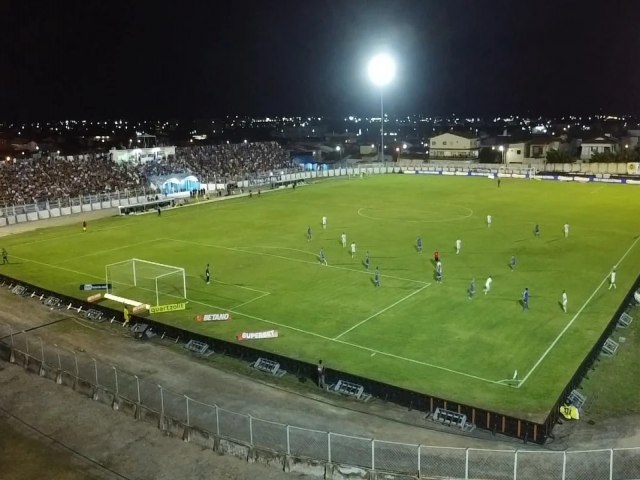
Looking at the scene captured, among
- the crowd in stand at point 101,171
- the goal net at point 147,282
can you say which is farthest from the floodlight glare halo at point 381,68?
the goal net at point 147,282

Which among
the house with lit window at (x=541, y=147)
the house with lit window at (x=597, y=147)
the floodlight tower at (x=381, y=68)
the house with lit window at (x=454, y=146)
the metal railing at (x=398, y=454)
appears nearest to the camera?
the metal railing at (x=398, y=454)

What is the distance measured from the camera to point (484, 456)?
16766 mm

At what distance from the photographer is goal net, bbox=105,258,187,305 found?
33688mm

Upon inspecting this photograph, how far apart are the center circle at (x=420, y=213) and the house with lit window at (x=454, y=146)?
5206 centimetres

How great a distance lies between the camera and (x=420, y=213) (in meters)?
59.1

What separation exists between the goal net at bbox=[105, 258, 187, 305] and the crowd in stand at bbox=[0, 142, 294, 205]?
30383mm

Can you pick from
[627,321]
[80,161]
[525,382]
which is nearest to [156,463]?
[525,382]

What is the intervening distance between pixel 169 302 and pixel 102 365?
862 centimetres

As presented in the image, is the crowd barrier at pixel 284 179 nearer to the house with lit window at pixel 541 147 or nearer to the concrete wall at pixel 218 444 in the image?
the house with lit window at pixel 541 147

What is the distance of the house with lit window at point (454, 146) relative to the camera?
371 ft

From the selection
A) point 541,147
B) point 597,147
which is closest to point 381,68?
point 541,147

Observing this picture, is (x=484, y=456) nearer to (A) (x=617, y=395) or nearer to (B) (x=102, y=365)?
(A) (x=617, y=395)

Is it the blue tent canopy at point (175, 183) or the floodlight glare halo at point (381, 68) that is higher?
the floodlight glare halo at point (381, 68)

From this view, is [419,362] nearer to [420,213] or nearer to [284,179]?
[420,213]
